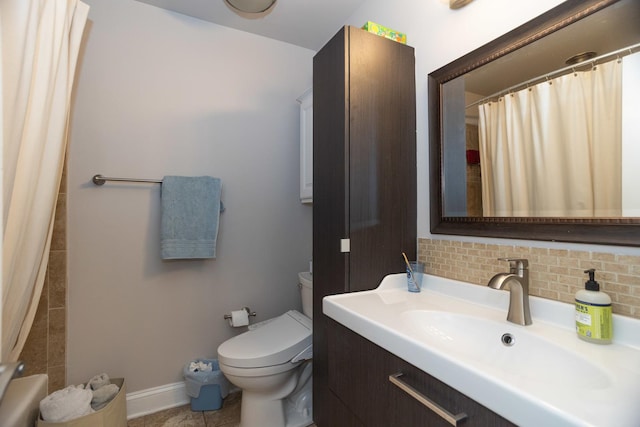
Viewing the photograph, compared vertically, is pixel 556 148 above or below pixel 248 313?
above

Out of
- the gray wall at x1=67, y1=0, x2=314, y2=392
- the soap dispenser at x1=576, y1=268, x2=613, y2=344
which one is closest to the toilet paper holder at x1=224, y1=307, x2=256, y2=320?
the gray wall at x1=67, y1=0, x2=314, y2=392

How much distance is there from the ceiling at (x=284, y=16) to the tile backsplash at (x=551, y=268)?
4.79 feet

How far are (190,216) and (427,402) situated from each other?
1.48 m

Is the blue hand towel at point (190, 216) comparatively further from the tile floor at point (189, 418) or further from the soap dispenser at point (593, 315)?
the soap dispenser at point (593, 315)

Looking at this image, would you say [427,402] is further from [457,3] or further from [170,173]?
[170,173]

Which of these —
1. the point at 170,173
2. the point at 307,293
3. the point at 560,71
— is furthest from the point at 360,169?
the point at 170,173

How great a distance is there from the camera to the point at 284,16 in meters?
1.76

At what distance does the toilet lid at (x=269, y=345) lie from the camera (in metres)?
1.34

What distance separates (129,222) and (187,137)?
0.59 meters

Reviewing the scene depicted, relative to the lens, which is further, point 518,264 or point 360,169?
point 360,169

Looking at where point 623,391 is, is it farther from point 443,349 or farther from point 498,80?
point 498,80

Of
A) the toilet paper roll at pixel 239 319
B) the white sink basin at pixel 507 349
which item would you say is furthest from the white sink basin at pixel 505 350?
the toilet paper roll at pixel 239 319

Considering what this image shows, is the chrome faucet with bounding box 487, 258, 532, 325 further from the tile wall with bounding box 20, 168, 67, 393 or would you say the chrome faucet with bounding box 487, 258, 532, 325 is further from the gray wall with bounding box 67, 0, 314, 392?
the tile wall with bounding box 20, 168, 67, 393

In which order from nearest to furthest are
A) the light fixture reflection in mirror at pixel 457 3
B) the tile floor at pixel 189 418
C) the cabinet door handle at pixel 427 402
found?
1. the cabinet door handle at pixel 427 402
2. the light fixture reflection in mirror at pixel 457 3
3. the tile floor at pixel 189 418
